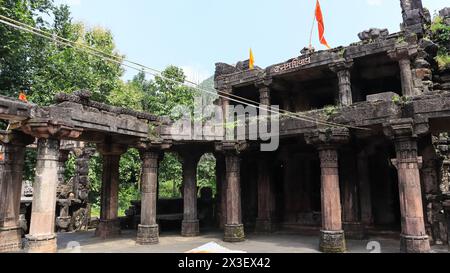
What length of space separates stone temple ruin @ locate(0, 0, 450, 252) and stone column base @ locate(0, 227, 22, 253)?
4 cm

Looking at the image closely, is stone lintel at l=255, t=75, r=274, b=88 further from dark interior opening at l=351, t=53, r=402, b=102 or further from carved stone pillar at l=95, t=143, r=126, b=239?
carved stone pillar at l=95, t=143, r=126, b=239

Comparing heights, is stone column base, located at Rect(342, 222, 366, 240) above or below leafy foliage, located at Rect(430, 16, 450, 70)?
below

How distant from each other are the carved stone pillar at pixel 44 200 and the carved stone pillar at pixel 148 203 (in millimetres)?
3986

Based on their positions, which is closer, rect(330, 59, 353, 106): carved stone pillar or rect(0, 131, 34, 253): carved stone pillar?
rect(0, 131, 34, 253): carved stone pillar

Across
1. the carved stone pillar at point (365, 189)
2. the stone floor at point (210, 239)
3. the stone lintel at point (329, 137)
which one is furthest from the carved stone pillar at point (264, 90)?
the stone floor at point (210, 239)

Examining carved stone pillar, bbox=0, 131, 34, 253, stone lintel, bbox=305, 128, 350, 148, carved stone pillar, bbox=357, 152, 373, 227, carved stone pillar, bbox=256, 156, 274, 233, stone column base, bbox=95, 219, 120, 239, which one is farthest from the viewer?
carved stone pillar, bbox=256, 156, 274, 233

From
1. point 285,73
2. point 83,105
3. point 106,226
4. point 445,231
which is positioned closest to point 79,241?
point 106,226

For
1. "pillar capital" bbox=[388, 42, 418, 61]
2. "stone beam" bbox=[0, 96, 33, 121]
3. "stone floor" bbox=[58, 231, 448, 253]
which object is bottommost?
"stone floor" bbox=[58, 231, 448, 253]

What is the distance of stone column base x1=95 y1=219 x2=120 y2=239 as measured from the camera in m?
16.2

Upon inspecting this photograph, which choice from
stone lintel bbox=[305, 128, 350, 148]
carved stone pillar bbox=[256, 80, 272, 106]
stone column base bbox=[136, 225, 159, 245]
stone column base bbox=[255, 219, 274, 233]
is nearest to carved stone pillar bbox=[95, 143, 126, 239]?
stone column base bbox=[136, 225, 159, 245]

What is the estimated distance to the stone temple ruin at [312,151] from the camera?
11078 mm

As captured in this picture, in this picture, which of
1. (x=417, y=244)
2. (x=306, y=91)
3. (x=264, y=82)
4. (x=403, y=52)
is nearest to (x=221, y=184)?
(x=264, y=82)

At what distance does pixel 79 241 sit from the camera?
50.2ft

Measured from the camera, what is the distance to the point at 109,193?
1647cm
